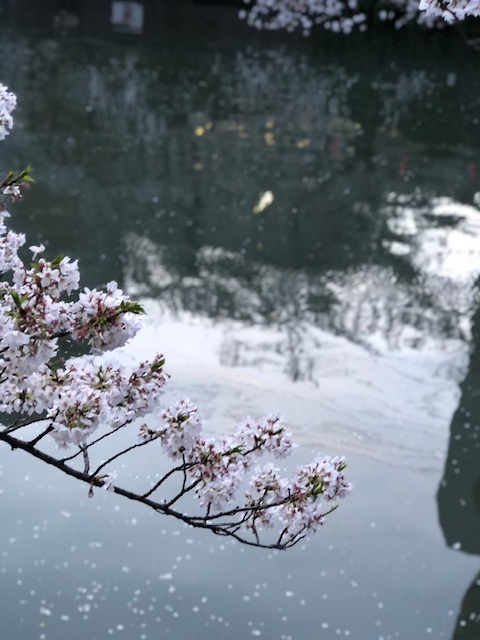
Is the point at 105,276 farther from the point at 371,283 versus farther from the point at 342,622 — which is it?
the point at 342,622

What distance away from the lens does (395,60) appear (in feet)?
57.0

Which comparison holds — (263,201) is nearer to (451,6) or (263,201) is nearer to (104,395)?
(451,6)

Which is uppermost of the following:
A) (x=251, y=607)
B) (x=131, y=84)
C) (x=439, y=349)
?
(x=131, y=84)

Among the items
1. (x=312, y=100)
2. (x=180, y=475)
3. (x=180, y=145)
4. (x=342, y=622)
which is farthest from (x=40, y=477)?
(x=312, y=100)

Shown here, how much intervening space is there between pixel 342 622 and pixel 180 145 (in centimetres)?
797

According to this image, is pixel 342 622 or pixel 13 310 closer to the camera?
pixel 13 310

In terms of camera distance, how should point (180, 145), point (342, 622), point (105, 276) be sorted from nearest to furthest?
point (342, 622) < point (105, 276) < point (180, 145)

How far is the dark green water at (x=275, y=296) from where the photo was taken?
16.4 ft

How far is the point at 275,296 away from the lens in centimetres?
837

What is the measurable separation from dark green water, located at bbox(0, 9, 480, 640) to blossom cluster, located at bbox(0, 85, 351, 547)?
6.03 feet

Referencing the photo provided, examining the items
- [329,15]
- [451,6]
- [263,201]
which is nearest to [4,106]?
[451,6]

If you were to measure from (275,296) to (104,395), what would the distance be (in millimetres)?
5784

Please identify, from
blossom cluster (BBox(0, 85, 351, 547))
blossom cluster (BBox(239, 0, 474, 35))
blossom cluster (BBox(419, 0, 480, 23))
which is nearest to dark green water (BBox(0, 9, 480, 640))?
blossom cluster (BBox(0, 85, 351, 547))

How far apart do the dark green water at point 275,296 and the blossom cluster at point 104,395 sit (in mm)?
1839
